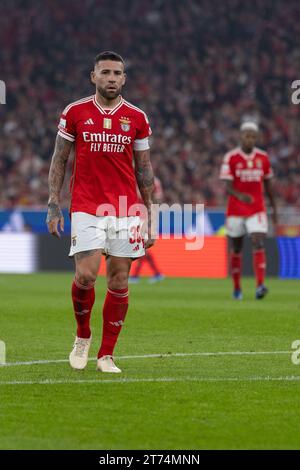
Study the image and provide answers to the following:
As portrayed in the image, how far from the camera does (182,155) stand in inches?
1310

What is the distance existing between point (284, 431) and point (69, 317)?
7693 mm

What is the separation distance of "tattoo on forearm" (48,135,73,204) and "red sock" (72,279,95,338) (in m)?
0.71

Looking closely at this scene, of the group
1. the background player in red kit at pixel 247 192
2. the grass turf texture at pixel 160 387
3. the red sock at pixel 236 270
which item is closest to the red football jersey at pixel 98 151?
the grass turf texture at pixel 160 387

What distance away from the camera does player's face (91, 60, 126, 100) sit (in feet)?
29.7

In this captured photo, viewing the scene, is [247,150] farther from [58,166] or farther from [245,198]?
[58,166]

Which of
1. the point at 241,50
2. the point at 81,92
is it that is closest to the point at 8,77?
the point at 81,92

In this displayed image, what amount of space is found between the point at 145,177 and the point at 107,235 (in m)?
0.68

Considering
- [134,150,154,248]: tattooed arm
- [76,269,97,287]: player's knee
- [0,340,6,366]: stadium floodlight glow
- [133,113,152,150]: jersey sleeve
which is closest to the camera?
[76,269,97,287]: player's knee

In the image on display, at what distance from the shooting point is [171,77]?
35938 millimetres

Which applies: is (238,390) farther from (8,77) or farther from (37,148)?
A: (8,77)

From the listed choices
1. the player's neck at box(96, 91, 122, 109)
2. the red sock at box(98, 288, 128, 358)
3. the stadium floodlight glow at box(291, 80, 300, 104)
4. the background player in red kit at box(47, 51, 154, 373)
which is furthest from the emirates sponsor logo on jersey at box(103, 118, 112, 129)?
the stadium floodlight glow at box(291, 80, 300, 104)

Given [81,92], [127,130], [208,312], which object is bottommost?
[208,312]

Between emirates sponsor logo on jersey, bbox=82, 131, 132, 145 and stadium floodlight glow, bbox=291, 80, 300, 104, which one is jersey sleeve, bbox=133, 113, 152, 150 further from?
stadium floodlight glow, bbox=291, 80, 300, 104
